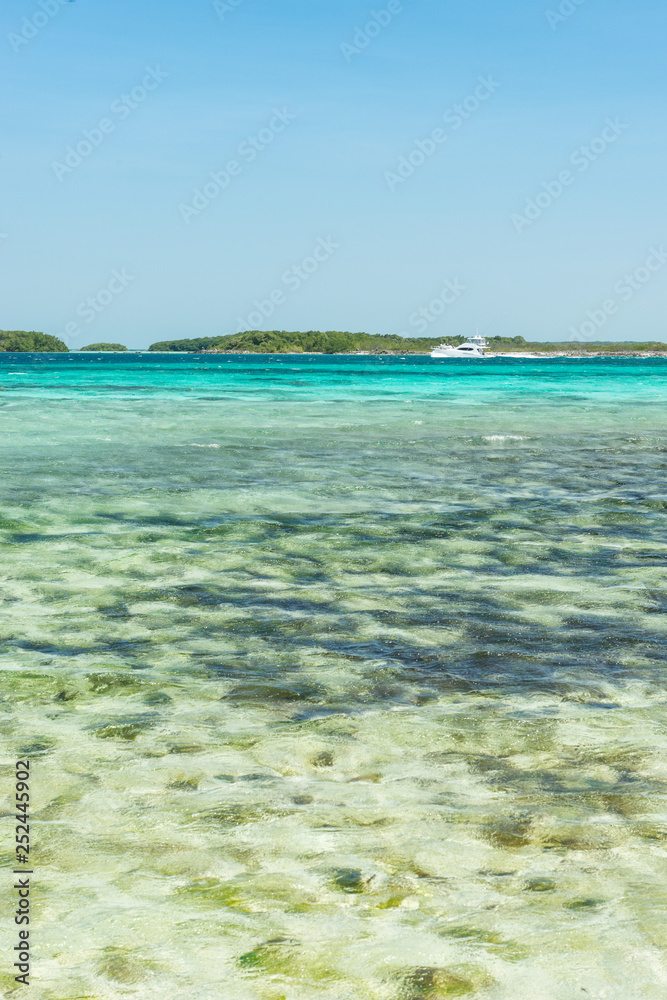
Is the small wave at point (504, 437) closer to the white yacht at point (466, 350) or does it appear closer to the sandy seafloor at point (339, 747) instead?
the sandy seafloor at point (339, 747)

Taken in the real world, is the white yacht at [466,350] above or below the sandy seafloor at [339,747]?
above

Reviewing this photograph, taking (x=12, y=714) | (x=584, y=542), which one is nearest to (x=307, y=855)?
(x=12, y=714)

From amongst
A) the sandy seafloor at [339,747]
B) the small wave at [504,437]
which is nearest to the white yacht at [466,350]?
the small wave at [504,437]

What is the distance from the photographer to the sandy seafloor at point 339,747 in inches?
121

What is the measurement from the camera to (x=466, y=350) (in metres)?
166

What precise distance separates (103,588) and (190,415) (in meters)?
24.2

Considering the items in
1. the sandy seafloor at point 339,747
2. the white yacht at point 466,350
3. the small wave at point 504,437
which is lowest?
the sandy seafloor at point 339,747

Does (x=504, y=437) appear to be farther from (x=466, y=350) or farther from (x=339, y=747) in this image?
(x=466, y=350)

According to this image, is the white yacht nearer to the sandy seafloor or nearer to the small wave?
the small wave

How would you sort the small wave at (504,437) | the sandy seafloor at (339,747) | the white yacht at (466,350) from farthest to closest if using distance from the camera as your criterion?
the white yacht at (466,350)
the small wave at (504,437)
the sandy seafloor at (339,747)

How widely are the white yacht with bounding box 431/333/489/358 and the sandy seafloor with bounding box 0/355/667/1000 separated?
15382cm

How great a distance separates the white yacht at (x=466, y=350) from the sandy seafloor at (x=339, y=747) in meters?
154

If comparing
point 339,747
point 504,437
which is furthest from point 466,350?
point 339,747

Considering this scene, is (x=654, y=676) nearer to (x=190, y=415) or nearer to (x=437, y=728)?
(x=437, y=728)
